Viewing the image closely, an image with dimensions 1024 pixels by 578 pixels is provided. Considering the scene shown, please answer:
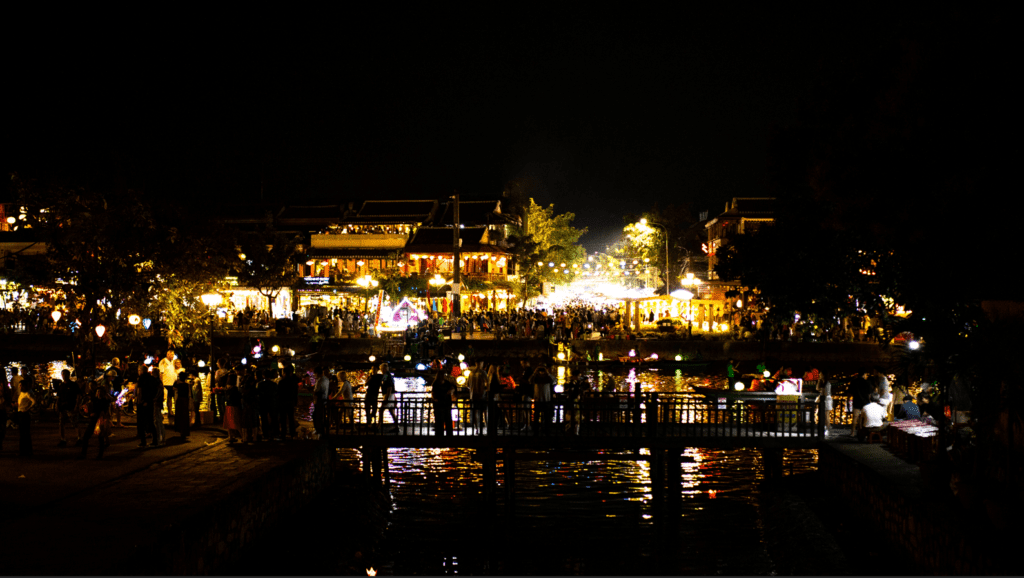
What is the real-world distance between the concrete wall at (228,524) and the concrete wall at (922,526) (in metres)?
8.98

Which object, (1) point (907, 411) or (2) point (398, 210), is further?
(2) point (398, 210)

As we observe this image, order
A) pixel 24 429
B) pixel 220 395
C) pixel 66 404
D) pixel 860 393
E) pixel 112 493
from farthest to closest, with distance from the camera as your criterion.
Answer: pixel 220 395, pixel 860 393, pixel 66 404, pixel 24 429, pixel 112 493

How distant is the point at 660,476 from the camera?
1550cm

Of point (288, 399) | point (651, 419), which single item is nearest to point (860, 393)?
point (651, 419)

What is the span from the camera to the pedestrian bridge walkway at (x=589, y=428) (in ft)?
49.2

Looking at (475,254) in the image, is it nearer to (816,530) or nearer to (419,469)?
(419,469)

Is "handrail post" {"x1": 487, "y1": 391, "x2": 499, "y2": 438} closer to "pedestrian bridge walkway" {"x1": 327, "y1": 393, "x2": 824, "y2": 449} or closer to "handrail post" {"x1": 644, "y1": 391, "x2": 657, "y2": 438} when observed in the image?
"pedestrian bridge walkway" {"x1": 327, "y1": 393, "x2": 824, "y2": 449}

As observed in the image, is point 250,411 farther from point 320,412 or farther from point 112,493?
point 112,493

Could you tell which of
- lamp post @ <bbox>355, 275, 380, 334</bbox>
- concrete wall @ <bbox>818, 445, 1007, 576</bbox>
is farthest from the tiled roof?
concrete wall @ <bbox>818, 445, 1007, 576</bbox>

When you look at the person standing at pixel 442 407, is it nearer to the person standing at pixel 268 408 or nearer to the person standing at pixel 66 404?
the person standing at pixel 268 408

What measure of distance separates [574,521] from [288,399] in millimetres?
5963

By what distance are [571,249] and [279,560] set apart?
5427 centimetres

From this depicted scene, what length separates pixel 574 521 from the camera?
14859 millimetres

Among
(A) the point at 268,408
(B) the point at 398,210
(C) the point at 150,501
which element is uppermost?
(B) the point at 398,210
